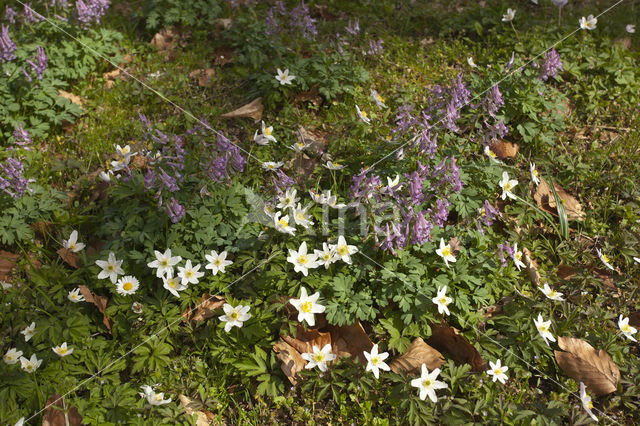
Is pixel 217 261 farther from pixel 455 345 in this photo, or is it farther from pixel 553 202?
pixel 553 202

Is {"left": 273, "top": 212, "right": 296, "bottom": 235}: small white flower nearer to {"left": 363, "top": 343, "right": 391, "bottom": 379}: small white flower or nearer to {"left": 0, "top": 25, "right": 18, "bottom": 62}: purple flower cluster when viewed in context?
{"left": 363, "top": 343, "right": 391, "bottom": 379}: small white flower

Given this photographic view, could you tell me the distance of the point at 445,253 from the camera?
3.17 meters

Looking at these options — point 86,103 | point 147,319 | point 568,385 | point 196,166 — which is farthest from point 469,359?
point 86,103

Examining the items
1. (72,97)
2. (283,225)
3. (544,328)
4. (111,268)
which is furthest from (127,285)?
(544,328)

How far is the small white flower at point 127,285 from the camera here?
3148 mm

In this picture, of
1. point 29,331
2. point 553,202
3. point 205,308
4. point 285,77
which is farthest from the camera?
point 285,77

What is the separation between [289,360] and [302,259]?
625 millimetres

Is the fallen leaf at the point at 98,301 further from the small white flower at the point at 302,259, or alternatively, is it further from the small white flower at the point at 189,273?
the small white flower at the point at 302,259

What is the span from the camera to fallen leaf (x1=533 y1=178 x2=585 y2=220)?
3.91 m

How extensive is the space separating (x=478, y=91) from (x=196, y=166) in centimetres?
239

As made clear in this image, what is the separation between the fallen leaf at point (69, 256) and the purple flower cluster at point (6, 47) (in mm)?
2054

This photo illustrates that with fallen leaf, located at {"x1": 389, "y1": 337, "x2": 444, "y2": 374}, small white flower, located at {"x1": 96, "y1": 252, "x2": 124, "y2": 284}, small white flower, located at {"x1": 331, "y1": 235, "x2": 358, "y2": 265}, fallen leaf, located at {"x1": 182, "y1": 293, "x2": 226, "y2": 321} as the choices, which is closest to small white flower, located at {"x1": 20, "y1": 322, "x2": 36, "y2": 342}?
small white flower, located at {"x1": 96, "y1": 252, "x2": 124, "y2": 284}

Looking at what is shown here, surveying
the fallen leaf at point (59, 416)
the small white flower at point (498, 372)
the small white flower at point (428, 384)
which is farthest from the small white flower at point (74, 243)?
the small white flower at point (498, 372)

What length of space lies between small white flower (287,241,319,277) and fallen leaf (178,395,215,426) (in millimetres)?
985
